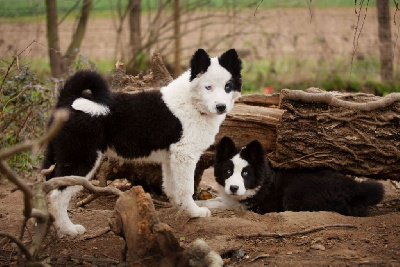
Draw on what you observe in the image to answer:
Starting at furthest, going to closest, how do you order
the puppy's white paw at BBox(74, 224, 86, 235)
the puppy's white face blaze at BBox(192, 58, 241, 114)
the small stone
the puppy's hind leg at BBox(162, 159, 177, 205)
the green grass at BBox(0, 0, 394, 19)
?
the green grass at BBox(0, 0, 394, 19) < the puppy's hind leg at BBox(162, 159, 177, 205) < the puppy's white face blaze at BBox(192, 58, 241, 114) < the puppy's white paw at BBox(74, 224, 86, 235) < the small stone

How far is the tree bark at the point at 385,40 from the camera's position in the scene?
10.1 m

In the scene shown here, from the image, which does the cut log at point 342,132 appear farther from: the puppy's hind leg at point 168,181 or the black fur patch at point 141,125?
the black fur patch at point 141,125

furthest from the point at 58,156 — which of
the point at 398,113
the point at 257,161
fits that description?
the point at 398,113

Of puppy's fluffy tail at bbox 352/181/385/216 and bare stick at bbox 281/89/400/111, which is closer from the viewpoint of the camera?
puppy's fluffy tail at bbox 352/181/385/216

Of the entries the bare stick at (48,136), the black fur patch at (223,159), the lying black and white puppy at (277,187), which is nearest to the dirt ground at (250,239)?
the lying black and white puppy at (277,187)

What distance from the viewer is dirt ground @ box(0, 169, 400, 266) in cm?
381

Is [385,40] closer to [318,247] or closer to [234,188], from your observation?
[234,188]

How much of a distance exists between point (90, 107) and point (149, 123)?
1.76ft

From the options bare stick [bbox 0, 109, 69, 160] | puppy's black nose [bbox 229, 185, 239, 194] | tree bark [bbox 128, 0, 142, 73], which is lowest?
puppy's black nose [bbox 229, 185, 239, 194]

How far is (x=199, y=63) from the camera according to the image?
4.75 m

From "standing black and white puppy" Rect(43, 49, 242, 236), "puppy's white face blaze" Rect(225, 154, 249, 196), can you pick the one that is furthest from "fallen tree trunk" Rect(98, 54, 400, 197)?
"standing black and white puppy" Rect(43, 49, 242, 236)

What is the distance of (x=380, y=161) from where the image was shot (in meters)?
5.37

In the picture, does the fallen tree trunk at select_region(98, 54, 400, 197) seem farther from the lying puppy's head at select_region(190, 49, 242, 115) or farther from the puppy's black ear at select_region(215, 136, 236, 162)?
the lying puppy's head at select_region(190, 49, 242, 115)

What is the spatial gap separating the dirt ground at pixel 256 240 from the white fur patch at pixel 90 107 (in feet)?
3.22
